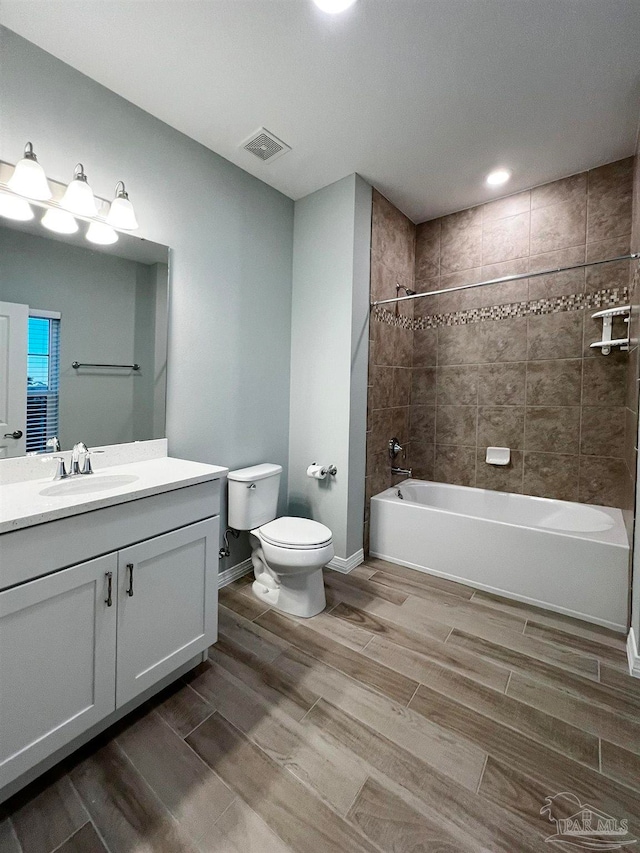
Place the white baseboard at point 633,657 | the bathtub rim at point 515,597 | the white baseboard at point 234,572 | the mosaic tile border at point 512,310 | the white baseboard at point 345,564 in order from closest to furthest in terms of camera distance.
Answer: the white baseboard at point 633,657 < the bathtub rim at point 515,597 < the white baseboard at point 234,572 < the mosaic tile border at point 512,310 < the white baseboard at point 345,564

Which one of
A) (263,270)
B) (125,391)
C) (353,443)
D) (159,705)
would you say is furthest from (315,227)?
(159,705)

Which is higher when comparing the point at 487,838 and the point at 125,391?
the point at 125,391

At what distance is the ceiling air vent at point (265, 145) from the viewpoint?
2.04m

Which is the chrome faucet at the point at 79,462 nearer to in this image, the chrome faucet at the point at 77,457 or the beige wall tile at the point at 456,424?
the chrome faucet at the point at 77,457

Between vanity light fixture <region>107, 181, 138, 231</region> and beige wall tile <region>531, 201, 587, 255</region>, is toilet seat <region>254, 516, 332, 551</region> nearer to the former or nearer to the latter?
vanity light fixture <region>107, 181, 138, 231</region>

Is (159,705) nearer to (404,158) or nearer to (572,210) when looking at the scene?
(404,158)

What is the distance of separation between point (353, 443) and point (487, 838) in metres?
1.85

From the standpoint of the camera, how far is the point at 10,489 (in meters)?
1.37

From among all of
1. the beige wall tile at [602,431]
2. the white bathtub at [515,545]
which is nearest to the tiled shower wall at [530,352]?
the beige wall tile at [602,431]

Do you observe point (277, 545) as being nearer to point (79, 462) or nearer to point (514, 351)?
point (79, 462)

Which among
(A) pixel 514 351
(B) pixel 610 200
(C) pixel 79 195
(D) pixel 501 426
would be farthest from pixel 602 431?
(C) pixel 79 195

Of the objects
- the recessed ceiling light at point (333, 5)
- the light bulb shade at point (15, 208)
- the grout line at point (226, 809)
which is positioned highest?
the recessed ceiling light at point (333, 5)

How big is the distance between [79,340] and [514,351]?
277 cm

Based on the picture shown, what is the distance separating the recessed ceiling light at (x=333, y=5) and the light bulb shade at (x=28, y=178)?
1.20 m
